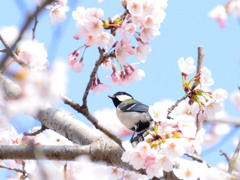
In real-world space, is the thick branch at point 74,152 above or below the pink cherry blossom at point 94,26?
below

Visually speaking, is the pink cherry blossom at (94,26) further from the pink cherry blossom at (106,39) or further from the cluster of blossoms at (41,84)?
the cluster of blossoms at (41,84)

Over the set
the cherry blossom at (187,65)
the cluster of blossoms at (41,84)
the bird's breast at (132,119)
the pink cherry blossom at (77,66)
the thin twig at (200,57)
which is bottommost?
the cluster of blossoms at (41,84)

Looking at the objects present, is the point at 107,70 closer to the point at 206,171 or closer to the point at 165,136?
the point at 165,136

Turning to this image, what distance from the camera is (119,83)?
218cm

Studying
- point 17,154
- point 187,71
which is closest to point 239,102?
point 187,71

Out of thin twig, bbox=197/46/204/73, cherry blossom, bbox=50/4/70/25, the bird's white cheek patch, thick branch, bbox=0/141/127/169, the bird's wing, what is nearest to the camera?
thick branch, bbox=0/141/127/169

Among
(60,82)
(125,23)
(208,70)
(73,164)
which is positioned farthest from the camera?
(73,164)

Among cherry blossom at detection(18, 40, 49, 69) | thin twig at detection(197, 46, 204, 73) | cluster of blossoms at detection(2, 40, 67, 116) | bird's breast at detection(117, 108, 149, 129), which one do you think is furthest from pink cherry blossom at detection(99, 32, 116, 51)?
bird's breast at detection(117, 108, 149, 129)

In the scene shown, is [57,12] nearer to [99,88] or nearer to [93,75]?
[99,88]

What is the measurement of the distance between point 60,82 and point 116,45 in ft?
2.99

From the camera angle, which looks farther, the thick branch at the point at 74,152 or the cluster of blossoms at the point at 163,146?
the thick branch at the point at 74,152

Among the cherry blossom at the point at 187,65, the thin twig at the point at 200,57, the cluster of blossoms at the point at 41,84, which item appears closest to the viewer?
the cluster of blossoms at the point at 41,84

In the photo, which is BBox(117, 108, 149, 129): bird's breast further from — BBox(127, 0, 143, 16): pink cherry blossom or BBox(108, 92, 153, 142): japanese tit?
BBox(127, 0, 143, 16): pink cherry blossom

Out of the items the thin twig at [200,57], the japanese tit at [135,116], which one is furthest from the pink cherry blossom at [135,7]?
the japanese tit at [135,116]
